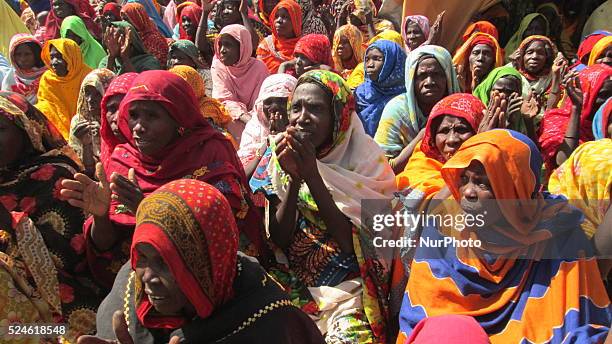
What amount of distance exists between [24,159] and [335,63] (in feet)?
16.1

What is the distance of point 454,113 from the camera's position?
153 inches

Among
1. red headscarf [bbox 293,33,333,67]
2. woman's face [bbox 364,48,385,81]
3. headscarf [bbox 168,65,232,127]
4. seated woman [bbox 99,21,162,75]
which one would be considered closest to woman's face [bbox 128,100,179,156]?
headscarf [bbox 168,65,232,127]

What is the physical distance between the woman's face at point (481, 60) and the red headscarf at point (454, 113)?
2500 mm

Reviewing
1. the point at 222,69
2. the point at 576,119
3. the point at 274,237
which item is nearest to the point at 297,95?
the point at 274,237

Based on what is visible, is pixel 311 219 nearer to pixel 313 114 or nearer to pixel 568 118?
pixel 313 114

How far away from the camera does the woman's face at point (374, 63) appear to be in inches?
234

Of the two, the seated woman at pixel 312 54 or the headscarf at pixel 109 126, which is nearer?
the headscarf at pixel 109 126

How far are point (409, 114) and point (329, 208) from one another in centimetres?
180

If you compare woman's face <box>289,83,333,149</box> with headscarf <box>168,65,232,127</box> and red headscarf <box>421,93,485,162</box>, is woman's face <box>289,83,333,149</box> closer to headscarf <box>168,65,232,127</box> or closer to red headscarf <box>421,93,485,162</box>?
red headscarf <box>421,93,485,162</box>

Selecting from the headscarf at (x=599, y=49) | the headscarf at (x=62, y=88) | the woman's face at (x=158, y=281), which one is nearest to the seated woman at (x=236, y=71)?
the headscarf at (x=62, y=88)

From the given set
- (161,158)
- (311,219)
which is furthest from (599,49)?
(161,158)

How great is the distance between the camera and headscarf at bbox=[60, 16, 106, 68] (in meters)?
8.31

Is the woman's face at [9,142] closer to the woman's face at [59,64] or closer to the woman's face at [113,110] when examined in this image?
the woman's face at [113,110]

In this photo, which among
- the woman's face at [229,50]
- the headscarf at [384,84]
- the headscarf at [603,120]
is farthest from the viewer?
the woman's face at [229,50]
